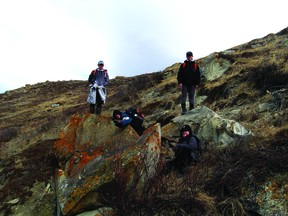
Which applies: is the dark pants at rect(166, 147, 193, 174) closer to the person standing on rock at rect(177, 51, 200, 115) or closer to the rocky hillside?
the rocky hillside

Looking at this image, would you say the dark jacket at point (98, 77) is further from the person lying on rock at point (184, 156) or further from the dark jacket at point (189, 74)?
the person lying on rock at point (184, 156)

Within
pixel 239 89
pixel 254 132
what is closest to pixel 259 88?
pixel 239 89

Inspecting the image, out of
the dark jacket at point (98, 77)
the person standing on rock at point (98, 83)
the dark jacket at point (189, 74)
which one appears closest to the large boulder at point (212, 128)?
the dark jacket at point (189, 74)

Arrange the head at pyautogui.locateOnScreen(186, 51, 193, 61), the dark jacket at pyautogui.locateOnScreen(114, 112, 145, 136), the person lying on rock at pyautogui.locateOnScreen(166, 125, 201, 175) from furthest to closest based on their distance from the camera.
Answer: the head at pyautogui.locateOnScreen(186, 51, 193, 61) → the dark jacket at pyautogui.locateOnScreen(114, 112, 145, 136) → the person lying on rock at pyautogui.locateOnScreen(166, 125, 201, 175)

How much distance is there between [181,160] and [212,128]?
1920mm

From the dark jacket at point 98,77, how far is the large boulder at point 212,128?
10.6ft

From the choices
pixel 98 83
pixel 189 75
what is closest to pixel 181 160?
pixel 189 75

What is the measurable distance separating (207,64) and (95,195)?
42.1ft

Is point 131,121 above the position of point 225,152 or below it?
above

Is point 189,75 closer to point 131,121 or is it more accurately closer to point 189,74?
point 189,74

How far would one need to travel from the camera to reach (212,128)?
8508 mm

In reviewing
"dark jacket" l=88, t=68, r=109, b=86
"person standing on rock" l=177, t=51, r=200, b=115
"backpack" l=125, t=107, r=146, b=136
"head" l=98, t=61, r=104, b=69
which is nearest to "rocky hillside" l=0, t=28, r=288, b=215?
"person standing on rock" l=177, t=51, r=200, b=115

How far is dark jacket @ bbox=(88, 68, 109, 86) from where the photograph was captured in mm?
11773

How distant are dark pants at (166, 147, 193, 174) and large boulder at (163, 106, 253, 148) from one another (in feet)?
4.05
